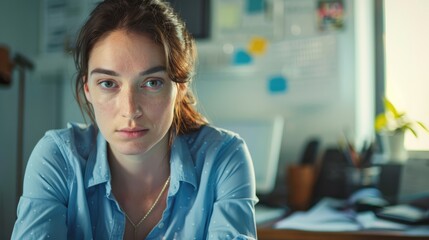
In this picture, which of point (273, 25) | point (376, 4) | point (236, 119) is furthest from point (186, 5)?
point (376, 4)

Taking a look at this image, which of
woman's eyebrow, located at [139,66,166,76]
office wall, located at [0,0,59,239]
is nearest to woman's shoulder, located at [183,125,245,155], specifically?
woman's eyebrow, located at [139,66,166,76]

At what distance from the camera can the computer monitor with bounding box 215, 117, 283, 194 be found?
1.93m

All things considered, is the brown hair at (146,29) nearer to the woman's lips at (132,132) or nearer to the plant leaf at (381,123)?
the woman's lips at (132,132)

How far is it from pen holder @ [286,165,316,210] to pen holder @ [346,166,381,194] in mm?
138

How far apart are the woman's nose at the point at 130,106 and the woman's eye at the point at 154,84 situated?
0.03 metres

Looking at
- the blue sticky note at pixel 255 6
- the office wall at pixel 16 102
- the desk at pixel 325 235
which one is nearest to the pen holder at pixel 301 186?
the desk at pixel 325 235

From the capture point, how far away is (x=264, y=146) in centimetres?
197

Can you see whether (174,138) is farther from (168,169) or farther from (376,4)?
(376,4)

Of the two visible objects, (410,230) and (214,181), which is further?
(410,230)

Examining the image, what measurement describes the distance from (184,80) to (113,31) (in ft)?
0.57

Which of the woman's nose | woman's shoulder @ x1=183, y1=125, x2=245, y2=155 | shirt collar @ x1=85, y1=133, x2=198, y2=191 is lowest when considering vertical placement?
shirt collar @ x1=85, y1=133, x2=198, y2=191

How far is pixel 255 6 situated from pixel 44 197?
1451 mm

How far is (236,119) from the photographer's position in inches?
87.4

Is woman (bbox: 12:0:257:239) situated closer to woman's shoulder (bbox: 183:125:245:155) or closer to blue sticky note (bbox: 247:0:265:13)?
woman's shoulder (bbox: 183:125:245:155)
